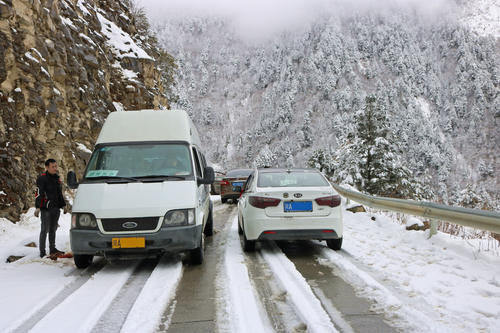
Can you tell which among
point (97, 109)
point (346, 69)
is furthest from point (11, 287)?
point (346, 69)

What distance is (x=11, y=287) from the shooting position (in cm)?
459

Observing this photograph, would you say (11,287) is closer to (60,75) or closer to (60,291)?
(60,291)

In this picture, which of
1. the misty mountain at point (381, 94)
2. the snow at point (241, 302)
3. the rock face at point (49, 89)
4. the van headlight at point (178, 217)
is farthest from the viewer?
the misty mountain at point (381, 94)

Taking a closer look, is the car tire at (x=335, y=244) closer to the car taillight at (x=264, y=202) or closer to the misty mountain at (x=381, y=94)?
the car taillight at (x=264, y=202)

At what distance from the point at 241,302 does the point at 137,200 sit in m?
2.26

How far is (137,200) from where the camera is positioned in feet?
17.2

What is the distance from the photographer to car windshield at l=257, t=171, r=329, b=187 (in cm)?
664

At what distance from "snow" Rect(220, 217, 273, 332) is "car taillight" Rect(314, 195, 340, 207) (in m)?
1.61

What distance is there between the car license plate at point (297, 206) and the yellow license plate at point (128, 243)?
237cm

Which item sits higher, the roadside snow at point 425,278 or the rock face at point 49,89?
the rock face at point 49,89

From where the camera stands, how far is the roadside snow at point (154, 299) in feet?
10.9

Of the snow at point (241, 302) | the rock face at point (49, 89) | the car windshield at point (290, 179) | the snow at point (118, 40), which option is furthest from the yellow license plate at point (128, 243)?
the snow at point (118, 40)

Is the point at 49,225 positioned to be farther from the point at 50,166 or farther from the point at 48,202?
the point at 50,166

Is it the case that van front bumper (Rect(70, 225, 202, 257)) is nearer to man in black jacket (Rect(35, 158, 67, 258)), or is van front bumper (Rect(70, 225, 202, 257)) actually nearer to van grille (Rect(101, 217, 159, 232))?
van grille (Rect(101, 217, 159, 232))
